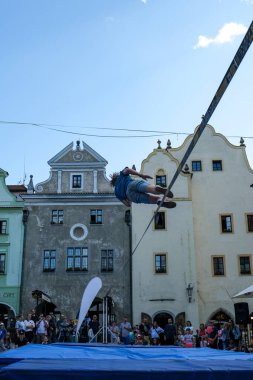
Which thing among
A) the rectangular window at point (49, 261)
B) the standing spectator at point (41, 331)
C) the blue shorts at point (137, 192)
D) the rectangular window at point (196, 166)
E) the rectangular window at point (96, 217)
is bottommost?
the standing spectator at point (41, 331)

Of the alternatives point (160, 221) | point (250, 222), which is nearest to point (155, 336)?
point (160, 221)

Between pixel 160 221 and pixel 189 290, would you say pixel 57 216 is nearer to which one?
pixel 160 221

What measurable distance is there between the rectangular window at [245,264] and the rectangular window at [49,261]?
11349 millimetres

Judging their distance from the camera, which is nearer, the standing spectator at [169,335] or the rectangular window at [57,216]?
the standing spectator at [169,335]

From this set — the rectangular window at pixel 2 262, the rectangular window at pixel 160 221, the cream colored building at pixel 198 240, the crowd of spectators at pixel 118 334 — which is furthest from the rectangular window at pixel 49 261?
the crowd of spectators at pixel 118 334

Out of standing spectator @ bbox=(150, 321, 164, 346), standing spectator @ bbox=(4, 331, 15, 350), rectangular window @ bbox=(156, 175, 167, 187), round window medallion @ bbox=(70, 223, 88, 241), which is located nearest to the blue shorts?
standing spectator @ bbox=(4, 331, 15, 350)

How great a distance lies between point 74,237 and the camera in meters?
31.1

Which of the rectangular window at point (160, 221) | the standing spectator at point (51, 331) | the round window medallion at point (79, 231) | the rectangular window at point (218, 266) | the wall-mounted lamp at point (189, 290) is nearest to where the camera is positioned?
the standing spectator at point (51, 331)

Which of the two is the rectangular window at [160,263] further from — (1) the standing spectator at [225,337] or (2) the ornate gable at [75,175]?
(1) the standing spectator at [225,337]

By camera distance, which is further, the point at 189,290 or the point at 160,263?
the point at 160,263

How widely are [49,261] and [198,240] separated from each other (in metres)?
9.28

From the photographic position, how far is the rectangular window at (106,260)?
1206 inches

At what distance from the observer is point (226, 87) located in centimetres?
672

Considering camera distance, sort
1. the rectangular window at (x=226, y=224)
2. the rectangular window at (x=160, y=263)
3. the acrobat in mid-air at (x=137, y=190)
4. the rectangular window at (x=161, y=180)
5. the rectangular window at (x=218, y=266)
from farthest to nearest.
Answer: the rectangular window at (x=161, y=180) < the rectangular window at (x=226, y=224) < the rectangular window at (x=218, y=266) < the rectangular window at (x=160, y=263) < the acrobat in mid-air at (x=137, y=190)
